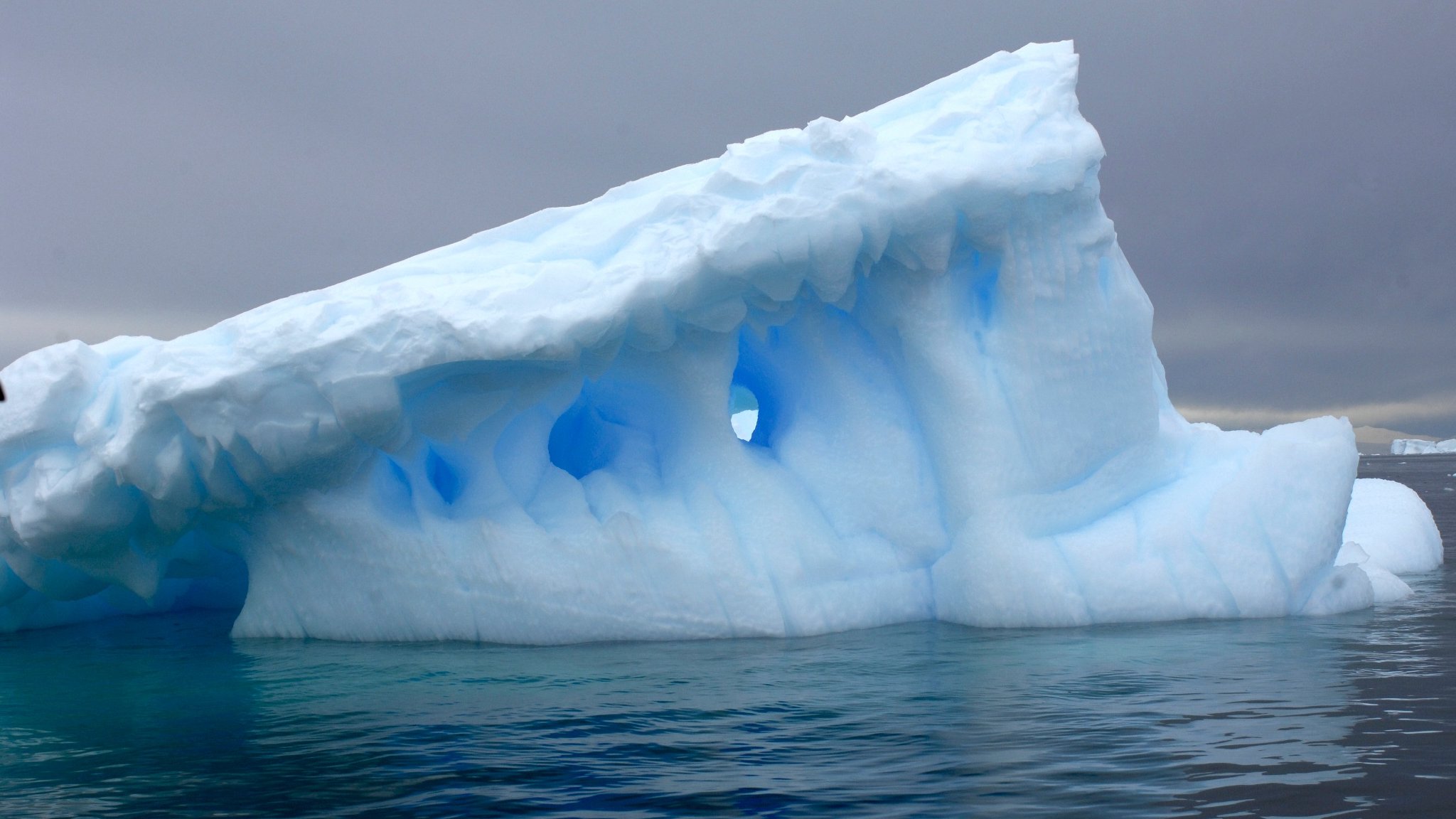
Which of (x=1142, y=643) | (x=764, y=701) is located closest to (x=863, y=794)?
(x=764, y=701)

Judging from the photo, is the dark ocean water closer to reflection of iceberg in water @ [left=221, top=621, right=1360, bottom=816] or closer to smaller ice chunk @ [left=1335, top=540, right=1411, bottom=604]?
reflection of iceberg in water @ [left=221, top=621, right=1360, bottom=816]

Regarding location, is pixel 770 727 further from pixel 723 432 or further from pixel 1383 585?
pixel 1383 585

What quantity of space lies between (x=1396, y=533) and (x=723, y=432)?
8.56 meters

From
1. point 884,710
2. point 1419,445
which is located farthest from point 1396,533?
point 1419,445

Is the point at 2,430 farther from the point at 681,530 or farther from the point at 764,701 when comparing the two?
the point at 764,701

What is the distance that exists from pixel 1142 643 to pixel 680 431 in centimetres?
358

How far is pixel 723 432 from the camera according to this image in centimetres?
917

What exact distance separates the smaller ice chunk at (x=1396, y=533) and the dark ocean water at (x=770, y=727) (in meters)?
4.85

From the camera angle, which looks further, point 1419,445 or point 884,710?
point 1419,445

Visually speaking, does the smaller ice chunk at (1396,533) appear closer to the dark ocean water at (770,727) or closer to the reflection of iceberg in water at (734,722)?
the dark ocean water at (770,727)

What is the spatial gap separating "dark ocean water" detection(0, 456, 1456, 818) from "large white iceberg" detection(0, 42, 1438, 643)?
0.52 meters

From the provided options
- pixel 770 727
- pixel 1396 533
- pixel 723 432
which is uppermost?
pixel 723 432

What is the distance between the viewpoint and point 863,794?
14.8ft

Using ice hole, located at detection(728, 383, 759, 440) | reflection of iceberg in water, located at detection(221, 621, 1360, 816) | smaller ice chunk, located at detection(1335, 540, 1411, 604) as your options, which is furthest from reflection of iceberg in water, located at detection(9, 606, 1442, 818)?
ice hole, located at detection(728, 383, 759, 440)
